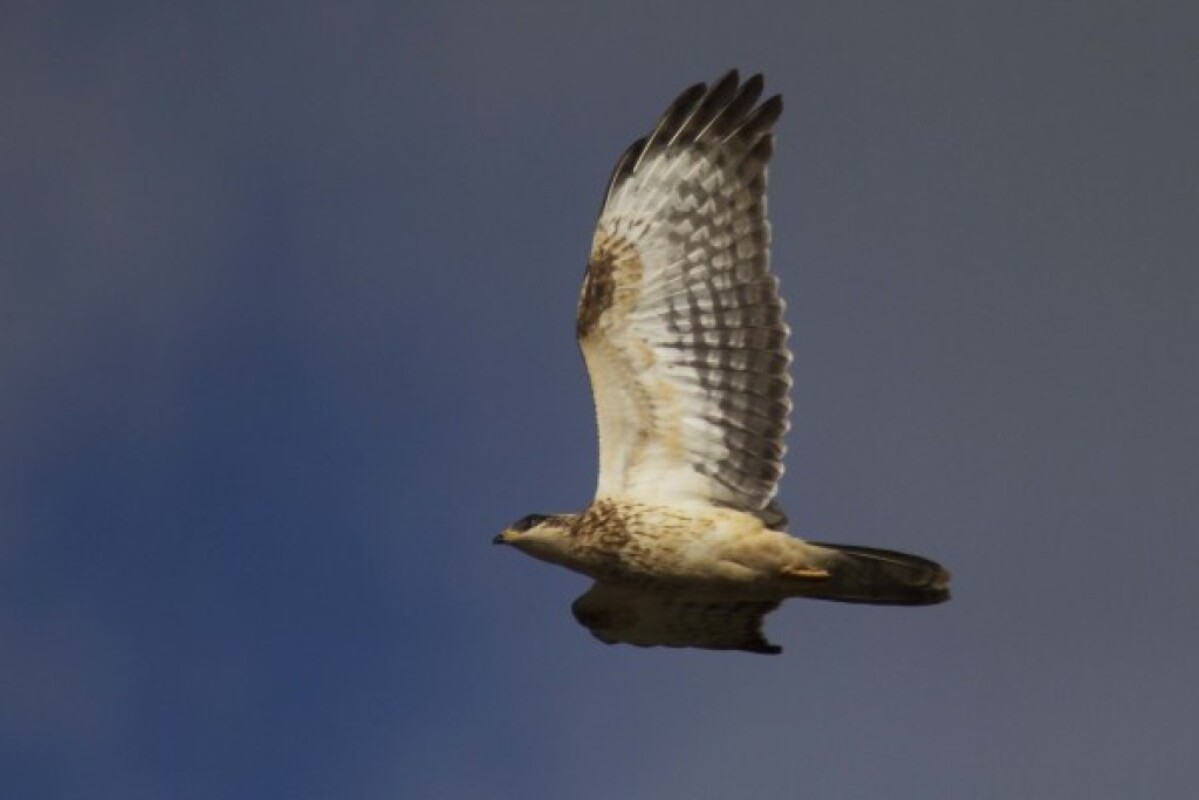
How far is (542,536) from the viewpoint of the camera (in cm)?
1266

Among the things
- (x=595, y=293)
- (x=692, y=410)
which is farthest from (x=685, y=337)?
(x=595, y=293)

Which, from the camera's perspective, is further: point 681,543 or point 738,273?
point 738,273

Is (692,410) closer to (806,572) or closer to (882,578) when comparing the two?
(806,572)

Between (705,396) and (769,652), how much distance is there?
6.20 feet

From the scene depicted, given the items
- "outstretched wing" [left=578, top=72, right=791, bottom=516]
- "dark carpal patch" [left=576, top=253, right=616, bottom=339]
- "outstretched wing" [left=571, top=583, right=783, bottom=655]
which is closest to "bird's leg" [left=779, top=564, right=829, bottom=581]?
"outstretched wing" [left=578, top=72, right=791, bottom=516]

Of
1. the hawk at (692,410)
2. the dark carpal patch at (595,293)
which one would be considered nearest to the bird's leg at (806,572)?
the hawk at (692,410)

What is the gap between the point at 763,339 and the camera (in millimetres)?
13305

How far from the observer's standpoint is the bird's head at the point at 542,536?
41.5ft

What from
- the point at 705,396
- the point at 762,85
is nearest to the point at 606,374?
the point at 705,396

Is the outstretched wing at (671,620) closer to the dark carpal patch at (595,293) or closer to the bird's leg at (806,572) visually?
the bird's leg at (806,572)

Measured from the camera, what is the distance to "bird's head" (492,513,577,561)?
12648 millimetres

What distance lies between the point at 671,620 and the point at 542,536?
144cm

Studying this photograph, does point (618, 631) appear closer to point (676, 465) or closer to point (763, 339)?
point (676, 465)

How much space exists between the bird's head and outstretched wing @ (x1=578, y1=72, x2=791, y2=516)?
18.6 inches
